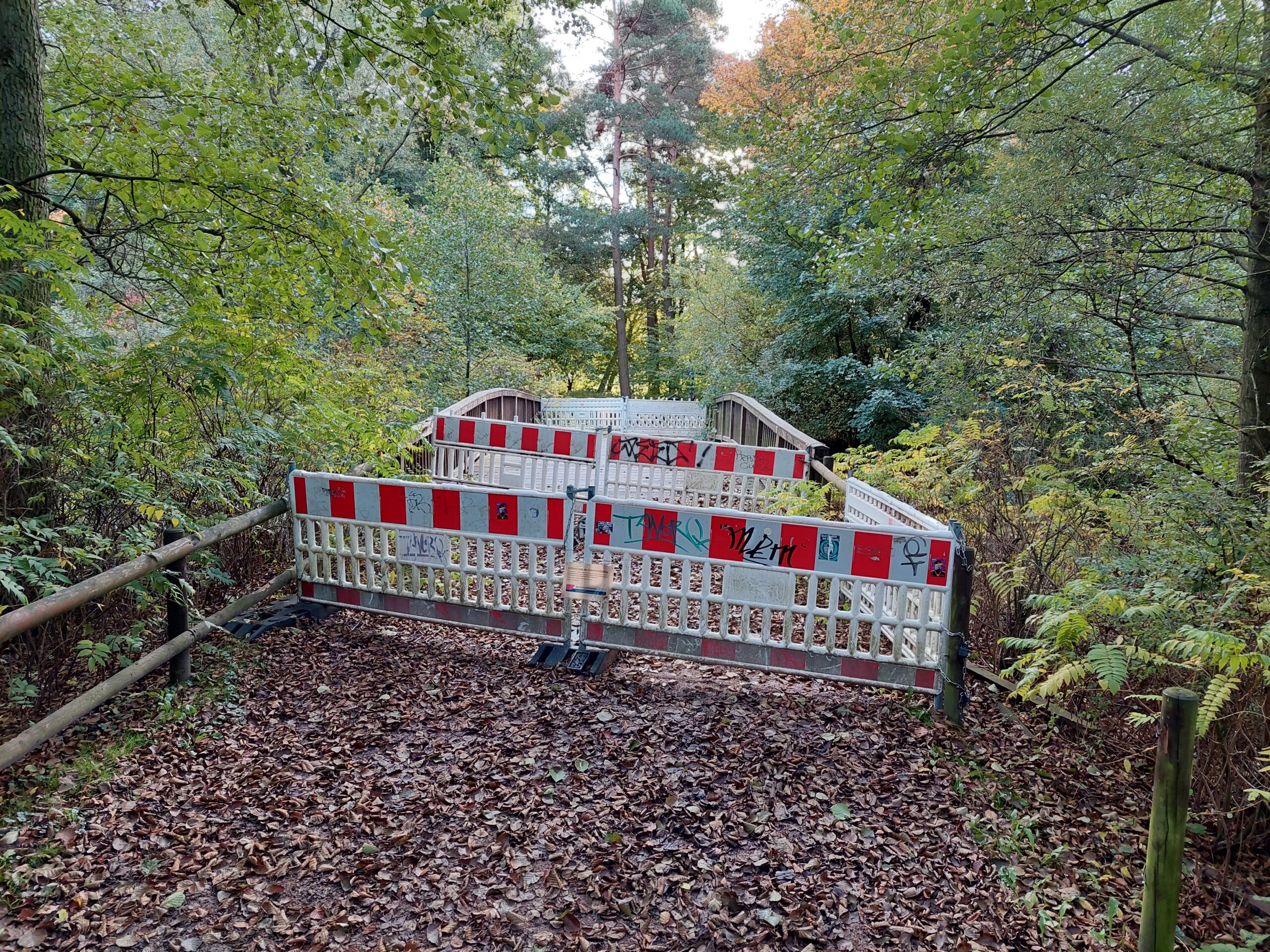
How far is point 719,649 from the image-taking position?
14.3 feet

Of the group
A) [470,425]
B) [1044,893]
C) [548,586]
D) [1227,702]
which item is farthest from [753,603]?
[470,425]

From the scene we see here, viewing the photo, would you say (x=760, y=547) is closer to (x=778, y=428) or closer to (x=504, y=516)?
(x=504, y=516)

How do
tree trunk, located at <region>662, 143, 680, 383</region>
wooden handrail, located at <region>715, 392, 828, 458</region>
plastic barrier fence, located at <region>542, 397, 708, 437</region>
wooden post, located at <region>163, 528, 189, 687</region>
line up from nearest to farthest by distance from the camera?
wooden post, located at <region>163, 528, 189, 687</region>
wooden handrail, located at <region>715, 392, 828, 458</region>
plastic barrier fence, located at <region>542, 397, 708, 437</region>
tree trunk, located at <region>662, 143, 680, 383</region>

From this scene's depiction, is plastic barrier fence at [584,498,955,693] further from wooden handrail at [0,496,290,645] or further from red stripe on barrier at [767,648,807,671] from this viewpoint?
wooden handrail at [0,496,290,645]

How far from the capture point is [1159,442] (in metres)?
4.38

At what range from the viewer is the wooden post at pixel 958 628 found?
3914 millimetres

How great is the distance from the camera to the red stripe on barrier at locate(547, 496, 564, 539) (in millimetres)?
4484

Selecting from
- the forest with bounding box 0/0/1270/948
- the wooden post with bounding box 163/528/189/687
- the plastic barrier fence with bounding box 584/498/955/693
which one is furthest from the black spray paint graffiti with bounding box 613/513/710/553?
the wooden post with bounding box 163/528/189/687

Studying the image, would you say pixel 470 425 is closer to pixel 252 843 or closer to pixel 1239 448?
pixel 252 843

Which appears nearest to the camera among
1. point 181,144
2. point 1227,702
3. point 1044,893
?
point 1044,893

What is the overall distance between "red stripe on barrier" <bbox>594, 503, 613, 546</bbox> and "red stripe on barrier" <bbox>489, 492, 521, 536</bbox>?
21.3 inches

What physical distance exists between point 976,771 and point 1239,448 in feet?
8.90

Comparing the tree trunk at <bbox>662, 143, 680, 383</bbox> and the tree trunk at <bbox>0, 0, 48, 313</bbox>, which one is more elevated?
the tree trunk at <bbox>662, 143, 680, 383</bbox>

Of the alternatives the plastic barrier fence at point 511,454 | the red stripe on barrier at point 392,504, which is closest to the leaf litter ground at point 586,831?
A: the red stripe on barrier at point 392,504
